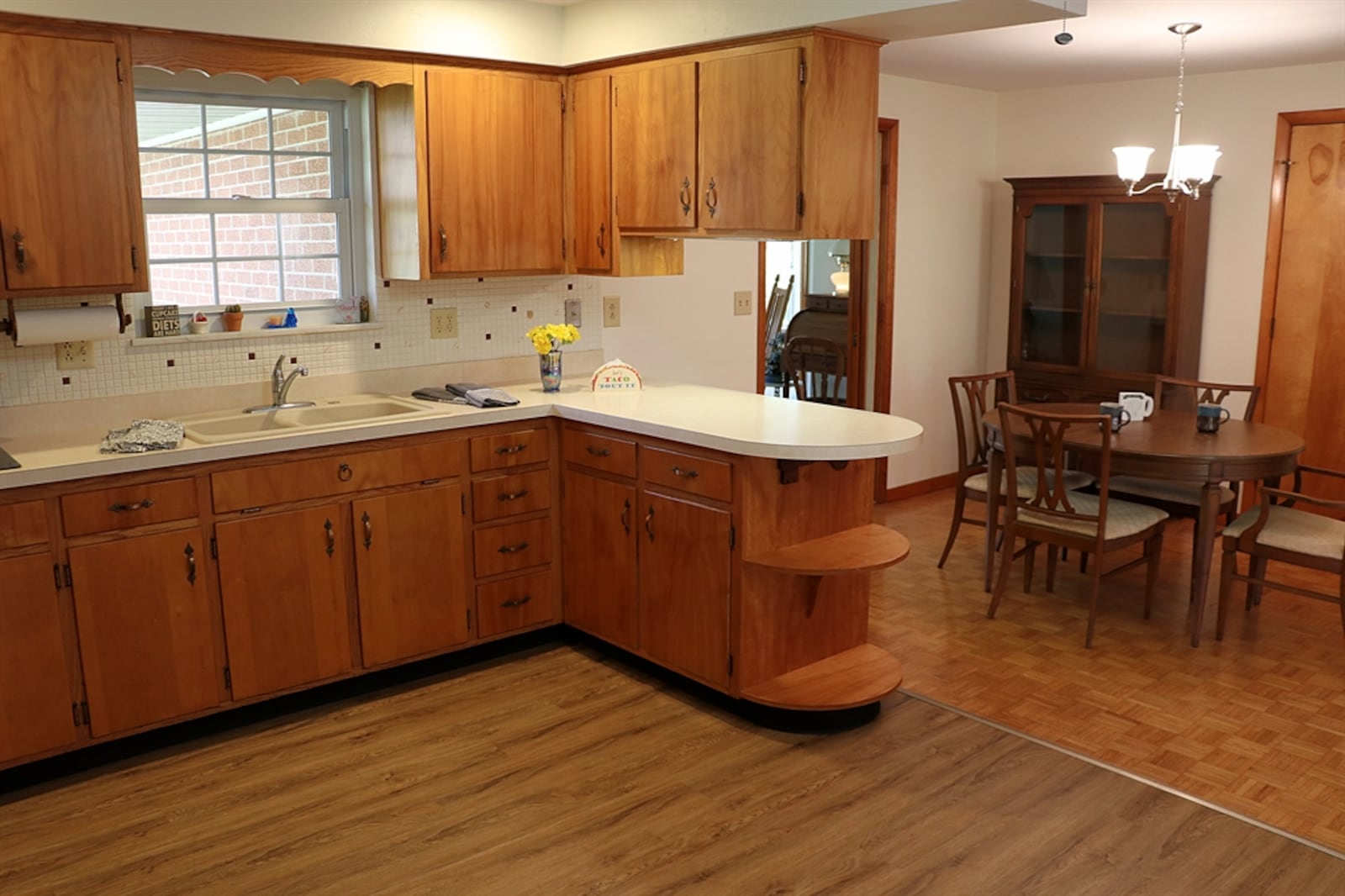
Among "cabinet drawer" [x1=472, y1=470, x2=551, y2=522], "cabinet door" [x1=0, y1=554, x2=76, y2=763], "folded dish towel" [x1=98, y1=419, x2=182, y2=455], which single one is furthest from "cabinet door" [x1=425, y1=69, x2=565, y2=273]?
"cabinet door" [x1=0, y1=554, x2=76, y2=763]

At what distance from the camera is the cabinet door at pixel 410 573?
11.9ft

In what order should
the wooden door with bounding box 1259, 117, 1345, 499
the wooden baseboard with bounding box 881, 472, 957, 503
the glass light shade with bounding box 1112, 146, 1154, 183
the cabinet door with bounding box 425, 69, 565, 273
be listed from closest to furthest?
the cabinet door with bounding box 425, 69, 565, 273 → the glass light shade with bounding box 1112, 146, 1154, 183 → the wooden door with bounding box 1259, 117, 1345, 499 → the wooden baseboard with bounding box 881, 472, 957, 503

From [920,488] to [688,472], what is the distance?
343 centimetres

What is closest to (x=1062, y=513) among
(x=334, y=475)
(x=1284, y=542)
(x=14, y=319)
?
(x=1284, y=542)

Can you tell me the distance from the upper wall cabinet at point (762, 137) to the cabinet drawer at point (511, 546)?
119cm

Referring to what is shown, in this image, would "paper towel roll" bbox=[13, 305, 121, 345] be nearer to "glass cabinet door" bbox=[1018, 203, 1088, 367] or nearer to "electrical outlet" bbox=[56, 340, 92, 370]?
"electrical outlet" bbox=[56, 340, 92, 370]

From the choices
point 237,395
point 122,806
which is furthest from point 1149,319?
point 122,806

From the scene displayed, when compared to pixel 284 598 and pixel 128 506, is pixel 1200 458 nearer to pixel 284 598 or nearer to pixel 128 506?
pixel 284 598

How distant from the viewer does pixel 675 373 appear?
4977 millimetres

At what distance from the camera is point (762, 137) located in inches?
142

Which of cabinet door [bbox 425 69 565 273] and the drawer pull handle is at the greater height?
cabinet door [bbox 425 69 565 273]

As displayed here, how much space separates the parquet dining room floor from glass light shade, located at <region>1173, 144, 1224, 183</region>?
175cm

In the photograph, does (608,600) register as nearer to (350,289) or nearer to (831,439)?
(831,439)

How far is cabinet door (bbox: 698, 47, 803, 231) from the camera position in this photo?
353 cm
